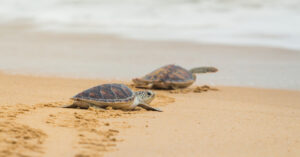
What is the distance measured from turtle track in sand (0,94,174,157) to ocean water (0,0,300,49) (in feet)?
37.0

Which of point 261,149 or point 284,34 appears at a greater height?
point 284,34

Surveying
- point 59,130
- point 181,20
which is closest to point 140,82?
point 59,130

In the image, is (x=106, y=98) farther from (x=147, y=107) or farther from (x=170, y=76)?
(x=170, y=76)

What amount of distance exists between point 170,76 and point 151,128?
14.0ft

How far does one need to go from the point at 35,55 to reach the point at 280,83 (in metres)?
7.16

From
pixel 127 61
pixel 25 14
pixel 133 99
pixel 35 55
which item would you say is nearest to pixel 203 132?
pixel 133 99

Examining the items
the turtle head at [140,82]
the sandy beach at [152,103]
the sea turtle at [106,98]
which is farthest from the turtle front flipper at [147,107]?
the turtle head at [140,82]

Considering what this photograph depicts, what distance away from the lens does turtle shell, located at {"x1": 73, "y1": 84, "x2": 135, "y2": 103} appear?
19.7 ft

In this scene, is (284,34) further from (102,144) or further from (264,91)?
(102,144)

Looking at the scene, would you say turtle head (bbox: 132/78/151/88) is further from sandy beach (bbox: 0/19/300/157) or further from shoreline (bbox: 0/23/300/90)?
shoreline (bbox: 0/23/300/90)

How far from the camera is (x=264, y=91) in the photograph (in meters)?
8.98

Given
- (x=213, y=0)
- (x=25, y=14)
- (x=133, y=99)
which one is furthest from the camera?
(x=213, y=0)

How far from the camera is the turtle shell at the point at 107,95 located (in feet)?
19.7

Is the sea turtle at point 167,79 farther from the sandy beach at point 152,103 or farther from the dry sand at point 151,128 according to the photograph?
the dry sand at point 151,128
